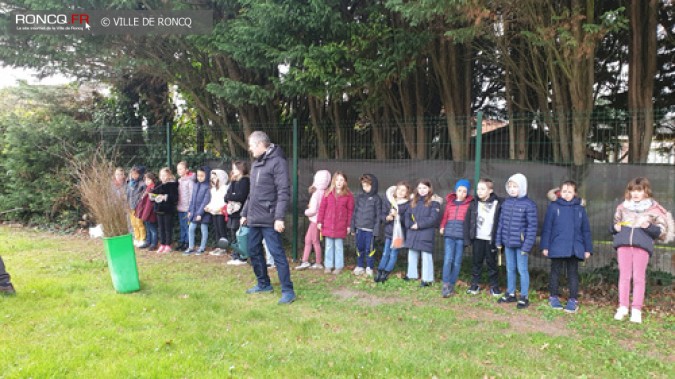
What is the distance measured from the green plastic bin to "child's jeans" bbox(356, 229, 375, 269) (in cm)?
309

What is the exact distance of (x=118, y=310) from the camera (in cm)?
471

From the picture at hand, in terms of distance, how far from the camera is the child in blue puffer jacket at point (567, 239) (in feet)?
16.7

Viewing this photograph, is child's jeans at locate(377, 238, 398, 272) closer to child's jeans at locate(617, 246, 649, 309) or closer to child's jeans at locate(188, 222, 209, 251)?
child's jeans at locate(617, 246, 649, 309)

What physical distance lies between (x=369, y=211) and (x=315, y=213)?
96 cm

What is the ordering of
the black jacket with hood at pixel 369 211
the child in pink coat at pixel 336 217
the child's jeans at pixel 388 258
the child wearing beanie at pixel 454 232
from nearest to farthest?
the child wearing beanie at pixel 454 232, the child's jeans at pixel 388 258, the black jacket with hood at pixel 369 211, the child in pink coat at pixel 336 217

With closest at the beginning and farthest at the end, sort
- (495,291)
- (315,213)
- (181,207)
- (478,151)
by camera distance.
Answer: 1. (495,291)
2. (478,151)
3. (315,213)
4. (181,207)

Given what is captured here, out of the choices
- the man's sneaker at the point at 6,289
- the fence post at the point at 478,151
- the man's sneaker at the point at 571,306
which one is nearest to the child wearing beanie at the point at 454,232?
the fence post at the point at 478,151

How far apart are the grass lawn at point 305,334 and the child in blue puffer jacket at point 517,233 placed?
0.91ft

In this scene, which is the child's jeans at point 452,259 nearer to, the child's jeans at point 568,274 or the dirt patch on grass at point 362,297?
the dirt patch on grass at point 362,297

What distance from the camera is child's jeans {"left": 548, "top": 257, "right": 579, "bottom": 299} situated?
204 inches

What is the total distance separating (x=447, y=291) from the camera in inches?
223

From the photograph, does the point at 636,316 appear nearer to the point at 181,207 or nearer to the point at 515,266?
the point at 515,266

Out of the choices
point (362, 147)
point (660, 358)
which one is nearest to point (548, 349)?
point (660, 358)

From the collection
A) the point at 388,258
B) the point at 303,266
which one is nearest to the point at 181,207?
the point at 303,266
